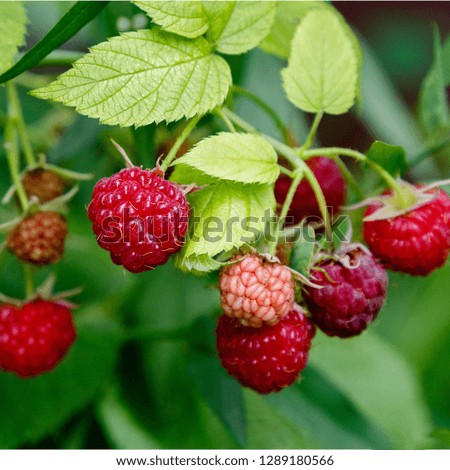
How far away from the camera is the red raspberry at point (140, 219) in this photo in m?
0.57

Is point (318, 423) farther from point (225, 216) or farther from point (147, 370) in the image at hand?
point (225, 216)

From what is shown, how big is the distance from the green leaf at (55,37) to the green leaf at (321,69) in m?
0.20

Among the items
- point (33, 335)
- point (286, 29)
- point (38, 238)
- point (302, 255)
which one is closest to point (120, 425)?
point (33, 335)

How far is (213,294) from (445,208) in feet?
1.54

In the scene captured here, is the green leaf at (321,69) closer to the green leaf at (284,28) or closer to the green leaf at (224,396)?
the green leaf at (284,28)

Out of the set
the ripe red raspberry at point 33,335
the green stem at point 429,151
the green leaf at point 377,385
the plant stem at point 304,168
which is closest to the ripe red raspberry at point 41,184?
the ripe red raspberry at point 33,335

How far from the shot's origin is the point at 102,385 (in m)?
1.02

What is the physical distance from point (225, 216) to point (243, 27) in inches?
7.9

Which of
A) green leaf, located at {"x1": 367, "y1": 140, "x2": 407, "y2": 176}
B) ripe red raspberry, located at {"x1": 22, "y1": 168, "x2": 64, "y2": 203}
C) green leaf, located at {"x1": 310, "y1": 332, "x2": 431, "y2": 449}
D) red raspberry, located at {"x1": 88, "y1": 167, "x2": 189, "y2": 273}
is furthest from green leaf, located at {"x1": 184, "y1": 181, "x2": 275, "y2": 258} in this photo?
green leaf, located at {"x1": 310, "y1": 332, "x2": 431, "y2": 449}

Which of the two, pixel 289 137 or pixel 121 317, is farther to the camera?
pixel 121 317

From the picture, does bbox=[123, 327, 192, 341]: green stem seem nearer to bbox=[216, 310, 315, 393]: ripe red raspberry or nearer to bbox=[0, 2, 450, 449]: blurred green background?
bbox=[0, 2, 450, 449]: blurred green background

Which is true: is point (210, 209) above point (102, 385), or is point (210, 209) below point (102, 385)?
above

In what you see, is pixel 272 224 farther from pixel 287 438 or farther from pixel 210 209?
pixel 287 438

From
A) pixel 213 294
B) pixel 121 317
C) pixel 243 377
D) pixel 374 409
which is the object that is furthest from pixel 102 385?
pixel 374 409
